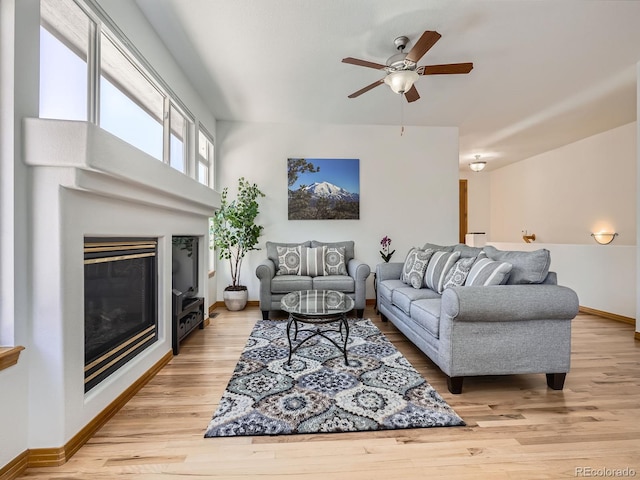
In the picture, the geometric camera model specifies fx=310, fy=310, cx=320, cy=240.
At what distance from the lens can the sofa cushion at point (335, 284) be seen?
386 centimetres

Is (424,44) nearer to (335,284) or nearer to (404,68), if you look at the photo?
(404,68)

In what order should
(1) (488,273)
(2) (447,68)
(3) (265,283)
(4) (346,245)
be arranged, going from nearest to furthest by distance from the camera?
1. (1) (488,273)
2. (2) (447,68)
3. (3) (265,283)
4. (4) (346,245)

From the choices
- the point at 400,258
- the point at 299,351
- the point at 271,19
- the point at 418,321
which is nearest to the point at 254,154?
the point at 271,19

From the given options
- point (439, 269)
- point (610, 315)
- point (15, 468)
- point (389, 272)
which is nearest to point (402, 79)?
point (439, 269)

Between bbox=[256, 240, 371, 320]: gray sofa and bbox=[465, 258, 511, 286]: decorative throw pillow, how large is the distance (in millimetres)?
1527

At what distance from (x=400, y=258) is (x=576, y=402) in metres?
3.03

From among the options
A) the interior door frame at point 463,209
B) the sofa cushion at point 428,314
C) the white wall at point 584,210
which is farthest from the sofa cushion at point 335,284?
the interior door frame at point 463,209

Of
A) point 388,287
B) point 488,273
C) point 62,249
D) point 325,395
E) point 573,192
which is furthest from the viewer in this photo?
point 573,192

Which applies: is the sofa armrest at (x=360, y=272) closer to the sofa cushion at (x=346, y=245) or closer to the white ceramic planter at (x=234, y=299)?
the sofa cushion at (x=346, y=245)

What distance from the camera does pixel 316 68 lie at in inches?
120

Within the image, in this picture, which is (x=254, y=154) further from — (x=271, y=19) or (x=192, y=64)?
(x=271, y=19)

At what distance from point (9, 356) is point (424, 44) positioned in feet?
9.36

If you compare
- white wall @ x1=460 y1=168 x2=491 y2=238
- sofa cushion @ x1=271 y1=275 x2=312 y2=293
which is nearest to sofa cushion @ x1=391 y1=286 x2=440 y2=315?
sofa cushion @ x1=271 y1=275 x2=312 y2=293

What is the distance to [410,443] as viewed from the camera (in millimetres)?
1564
